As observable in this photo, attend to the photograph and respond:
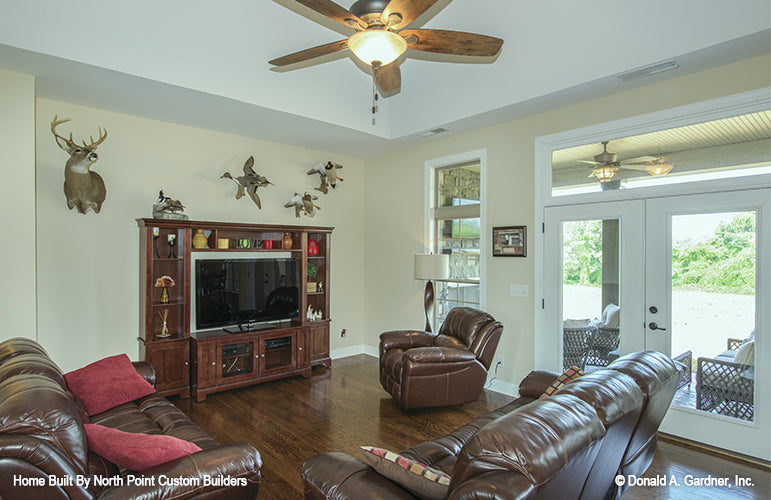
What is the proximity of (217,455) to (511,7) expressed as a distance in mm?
4099

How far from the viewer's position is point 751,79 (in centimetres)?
306

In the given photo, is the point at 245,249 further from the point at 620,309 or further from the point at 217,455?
the point at 620,309

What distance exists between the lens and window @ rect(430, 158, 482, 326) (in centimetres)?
503

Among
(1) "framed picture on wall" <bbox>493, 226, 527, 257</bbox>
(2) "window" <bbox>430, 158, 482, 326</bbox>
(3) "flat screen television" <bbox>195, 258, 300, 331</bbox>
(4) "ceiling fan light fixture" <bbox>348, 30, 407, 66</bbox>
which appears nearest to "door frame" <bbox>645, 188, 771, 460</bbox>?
(1) "framed picture on wall" <bbox>493, 226, 527, 257</bbox>

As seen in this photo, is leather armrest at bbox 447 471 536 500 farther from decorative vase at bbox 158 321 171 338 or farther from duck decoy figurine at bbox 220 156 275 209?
duck decoy figurine at bbox 220 156 275 209

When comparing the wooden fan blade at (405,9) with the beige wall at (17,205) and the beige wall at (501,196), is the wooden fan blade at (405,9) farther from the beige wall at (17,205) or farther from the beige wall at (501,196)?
the beige wall at (17,205)

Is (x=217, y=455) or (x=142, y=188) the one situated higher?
(x=142, y=188)

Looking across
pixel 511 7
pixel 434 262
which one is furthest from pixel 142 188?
pixel 511 7

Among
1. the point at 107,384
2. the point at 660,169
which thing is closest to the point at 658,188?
the point at 660,169

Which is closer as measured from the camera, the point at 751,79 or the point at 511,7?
the point at 751,79

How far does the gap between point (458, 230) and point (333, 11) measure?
338 centimetres

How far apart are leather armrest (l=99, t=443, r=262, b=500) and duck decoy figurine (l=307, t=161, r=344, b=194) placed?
14.0 feet

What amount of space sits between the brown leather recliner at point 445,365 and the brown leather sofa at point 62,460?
2.10m

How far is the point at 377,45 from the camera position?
2.41 metres
